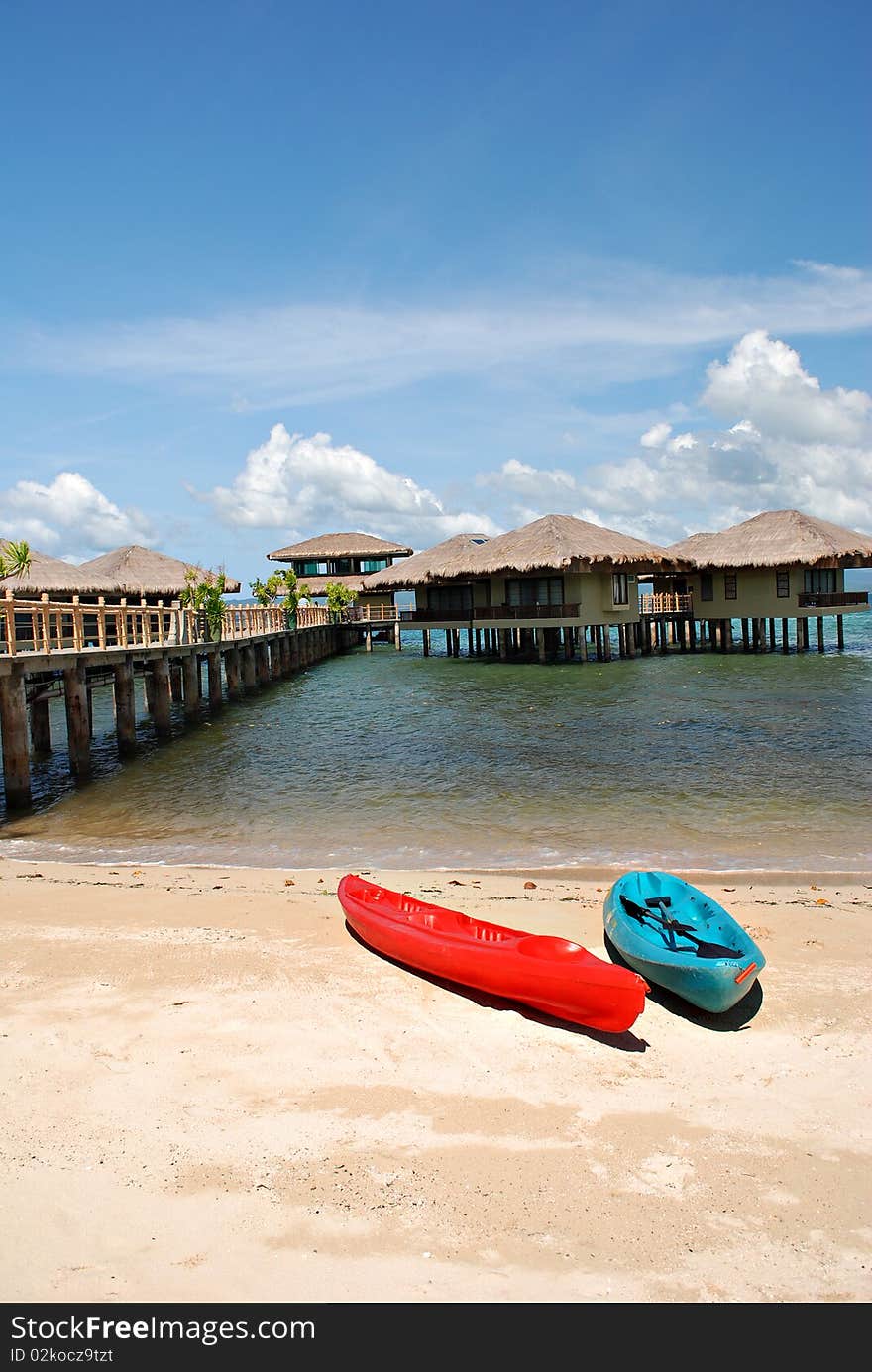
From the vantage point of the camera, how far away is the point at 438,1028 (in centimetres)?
610

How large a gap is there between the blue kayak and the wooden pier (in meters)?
10.9

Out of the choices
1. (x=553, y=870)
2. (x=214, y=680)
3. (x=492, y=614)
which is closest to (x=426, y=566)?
(x=492, y=614)

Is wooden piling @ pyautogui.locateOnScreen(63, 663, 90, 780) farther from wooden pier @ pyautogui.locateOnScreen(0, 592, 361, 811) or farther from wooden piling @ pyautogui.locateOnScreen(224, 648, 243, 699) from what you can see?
wooden piling @ pyautogui.locateOnScreen(224, 648, 243, 699)

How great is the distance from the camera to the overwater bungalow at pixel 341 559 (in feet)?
202

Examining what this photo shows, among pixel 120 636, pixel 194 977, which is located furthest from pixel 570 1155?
pixel 120 636

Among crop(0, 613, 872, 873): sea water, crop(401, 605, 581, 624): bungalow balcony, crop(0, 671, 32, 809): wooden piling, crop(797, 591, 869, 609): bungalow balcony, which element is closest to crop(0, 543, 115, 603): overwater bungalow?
crop(0, 613, 872, 873): sea water

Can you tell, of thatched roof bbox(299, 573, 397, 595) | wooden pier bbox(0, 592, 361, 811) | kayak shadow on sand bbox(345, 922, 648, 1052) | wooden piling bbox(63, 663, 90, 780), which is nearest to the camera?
kayak shadow on sand bbox(345, 922, 648, 1052)

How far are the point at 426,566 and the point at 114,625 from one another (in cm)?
2235

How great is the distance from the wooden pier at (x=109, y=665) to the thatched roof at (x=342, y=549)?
70.1 ft

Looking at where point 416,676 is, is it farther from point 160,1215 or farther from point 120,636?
point 160,1215

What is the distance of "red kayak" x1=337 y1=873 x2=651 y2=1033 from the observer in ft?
19.3

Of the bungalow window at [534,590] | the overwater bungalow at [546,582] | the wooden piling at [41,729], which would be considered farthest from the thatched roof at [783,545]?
the wooden piling at [41,729]

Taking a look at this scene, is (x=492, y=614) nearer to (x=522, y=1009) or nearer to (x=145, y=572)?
(x=145, y=572)

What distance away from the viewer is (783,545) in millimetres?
42469
